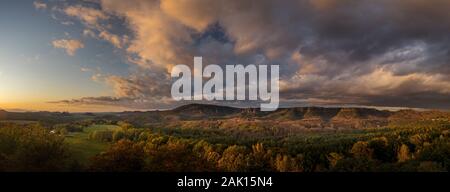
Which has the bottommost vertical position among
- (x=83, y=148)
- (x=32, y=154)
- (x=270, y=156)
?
(x=270, y=156)

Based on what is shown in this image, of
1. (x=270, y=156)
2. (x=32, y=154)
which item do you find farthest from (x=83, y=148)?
(x=270, y=156)

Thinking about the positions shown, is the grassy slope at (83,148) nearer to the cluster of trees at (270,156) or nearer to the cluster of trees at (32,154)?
the cluster of trees at (270,156)

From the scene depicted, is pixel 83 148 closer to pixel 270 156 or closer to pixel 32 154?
pixel 32 154

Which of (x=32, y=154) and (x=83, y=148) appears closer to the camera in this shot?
(x=32, y=154)

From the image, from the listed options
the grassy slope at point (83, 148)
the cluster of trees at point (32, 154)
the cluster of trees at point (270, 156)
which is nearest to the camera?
the cluster of trees at point (270, 156)

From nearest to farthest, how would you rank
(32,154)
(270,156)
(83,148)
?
1. (32,154)
2. (83,148)
3. (270,156)

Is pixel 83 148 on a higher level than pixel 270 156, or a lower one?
higher

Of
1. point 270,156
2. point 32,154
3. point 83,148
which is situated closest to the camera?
point 32,154

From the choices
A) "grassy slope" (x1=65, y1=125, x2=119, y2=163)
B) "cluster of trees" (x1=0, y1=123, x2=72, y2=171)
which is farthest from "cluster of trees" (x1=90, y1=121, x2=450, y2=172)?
"grassy slope" (x1=65, y1=125, x2=119, y2=163)

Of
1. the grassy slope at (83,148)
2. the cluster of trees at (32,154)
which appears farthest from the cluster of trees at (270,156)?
the grassy slope at (83,148)

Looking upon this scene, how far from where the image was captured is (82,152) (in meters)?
92.8
